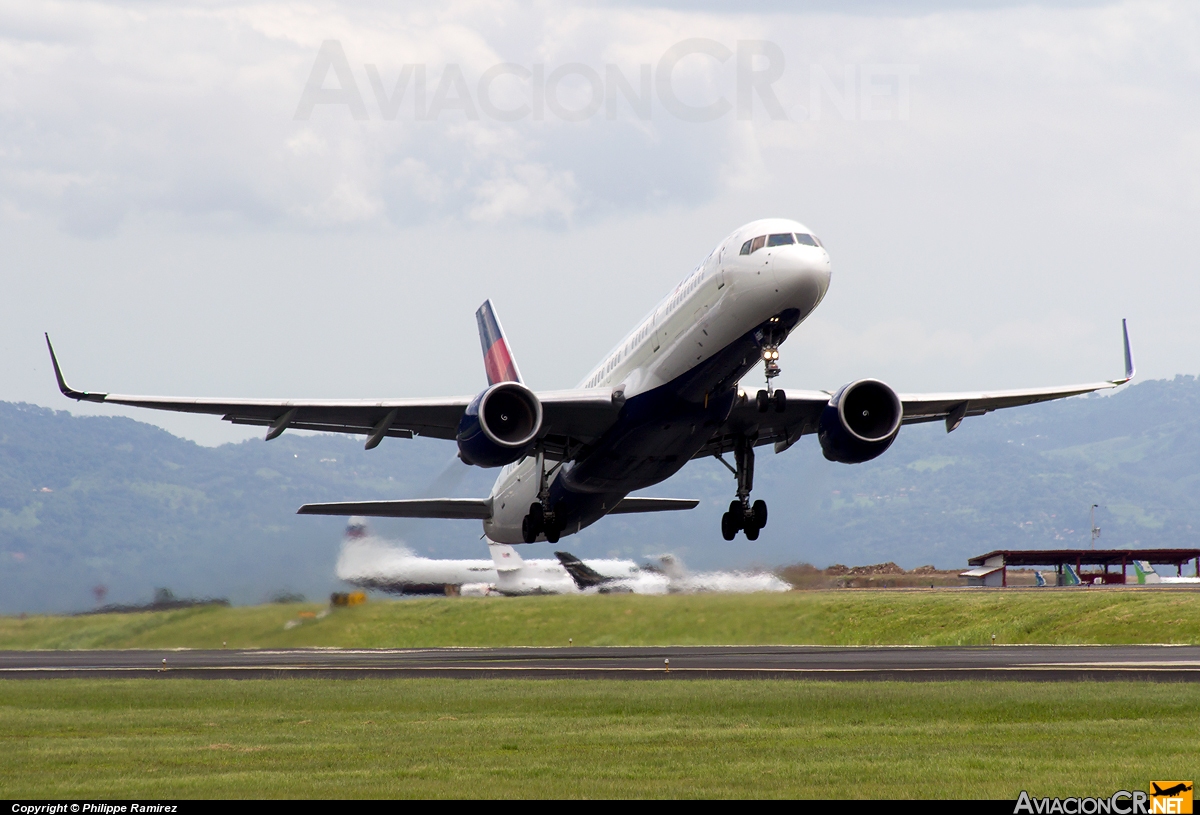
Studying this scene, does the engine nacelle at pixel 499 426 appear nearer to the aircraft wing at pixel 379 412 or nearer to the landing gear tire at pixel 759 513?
the aircraft wing at pixel 379 412

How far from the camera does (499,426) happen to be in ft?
124

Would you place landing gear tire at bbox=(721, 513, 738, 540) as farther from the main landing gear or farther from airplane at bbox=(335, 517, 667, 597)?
airplane at bbox=(335, 517, 667, 597)

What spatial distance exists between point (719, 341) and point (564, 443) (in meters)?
8.37

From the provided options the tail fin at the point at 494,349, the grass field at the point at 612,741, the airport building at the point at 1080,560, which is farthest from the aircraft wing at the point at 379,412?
the airport building at the point at 1080,560

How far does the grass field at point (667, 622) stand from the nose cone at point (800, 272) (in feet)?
74.8

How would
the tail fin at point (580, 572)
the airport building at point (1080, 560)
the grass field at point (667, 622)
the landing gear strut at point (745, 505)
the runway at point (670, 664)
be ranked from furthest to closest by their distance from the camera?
the airport building at point (1080, 560) < the tail fin at point (580, 572) < the grass field at point (667, 622) < the landing gear strut at point (745, 505) < the runway at point (670, 664)

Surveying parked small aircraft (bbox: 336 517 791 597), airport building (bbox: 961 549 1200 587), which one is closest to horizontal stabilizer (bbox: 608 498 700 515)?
parked small aircraft (bbox: 336 517 791 597)

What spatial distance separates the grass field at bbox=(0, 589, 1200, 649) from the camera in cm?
5628

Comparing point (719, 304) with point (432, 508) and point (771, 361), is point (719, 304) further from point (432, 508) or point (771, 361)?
point (432, 508)

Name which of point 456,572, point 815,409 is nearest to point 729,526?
point 815,409

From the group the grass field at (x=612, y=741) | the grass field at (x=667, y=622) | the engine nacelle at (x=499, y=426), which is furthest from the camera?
the grass field at (x=667, y=622)

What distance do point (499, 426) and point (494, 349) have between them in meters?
20.6

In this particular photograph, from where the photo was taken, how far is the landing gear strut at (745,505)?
4269cm
